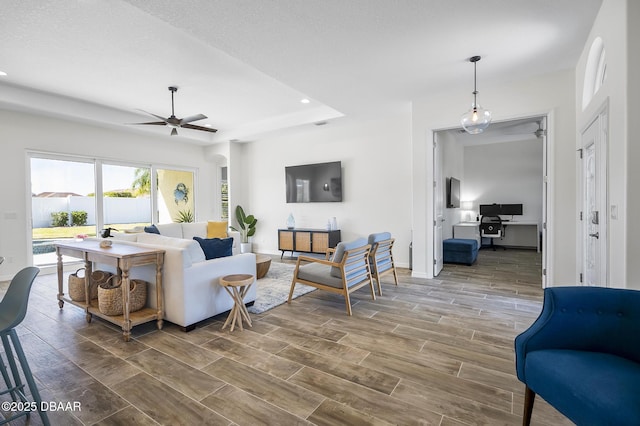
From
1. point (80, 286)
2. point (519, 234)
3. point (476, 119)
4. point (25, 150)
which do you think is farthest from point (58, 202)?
point (519, 234)

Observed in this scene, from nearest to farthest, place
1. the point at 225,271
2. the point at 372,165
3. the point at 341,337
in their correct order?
the point at 341,337
the point at 225,271
the point at 372,165

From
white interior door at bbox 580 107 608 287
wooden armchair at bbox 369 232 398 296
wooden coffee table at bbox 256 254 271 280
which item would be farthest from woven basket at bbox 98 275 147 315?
white interior door at bbox 580 107 608 287

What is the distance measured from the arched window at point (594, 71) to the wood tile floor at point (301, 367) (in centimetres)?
247

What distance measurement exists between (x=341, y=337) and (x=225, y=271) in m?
1.42

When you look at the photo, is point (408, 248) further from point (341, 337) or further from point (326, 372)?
point (326, 372)

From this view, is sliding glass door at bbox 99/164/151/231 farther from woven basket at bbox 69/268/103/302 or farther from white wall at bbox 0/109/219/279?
woven basket at bbox 69/268/103/302

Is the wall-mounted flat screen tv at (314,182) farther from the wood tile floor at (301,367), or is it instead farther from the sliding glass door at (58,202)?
the sliding glass door at (58,202)

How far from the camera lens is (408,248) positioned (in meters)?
5.74

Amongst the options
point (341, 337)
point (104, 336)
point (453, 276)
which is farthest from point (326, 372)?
point (453, 276)

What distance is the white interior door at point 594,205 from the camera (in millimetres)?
2682

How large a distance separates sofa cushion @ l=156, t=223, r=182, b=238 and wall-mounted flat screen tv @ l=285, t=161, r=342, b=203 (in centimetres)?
252

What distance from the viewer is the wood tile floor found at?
1773 mm

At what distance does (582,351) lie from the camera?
153cm

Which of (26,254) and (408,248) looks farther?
(408,248)
